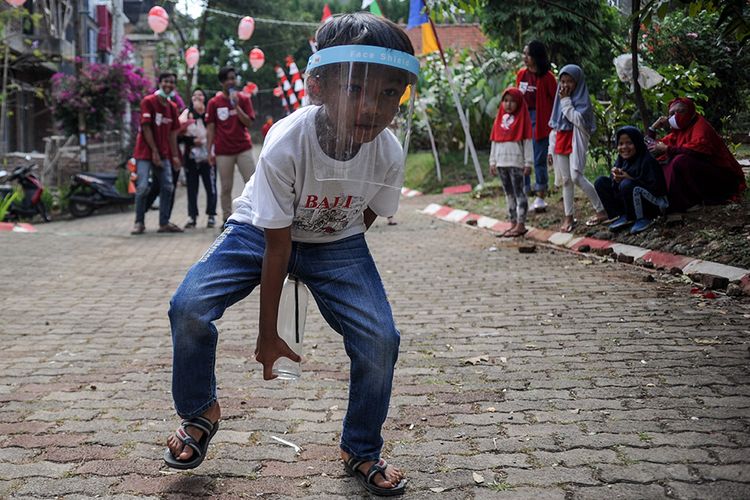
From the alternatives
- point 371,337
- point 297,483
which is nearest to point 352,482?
point 297,483

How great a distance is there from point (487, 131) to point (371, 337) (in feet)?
51.3

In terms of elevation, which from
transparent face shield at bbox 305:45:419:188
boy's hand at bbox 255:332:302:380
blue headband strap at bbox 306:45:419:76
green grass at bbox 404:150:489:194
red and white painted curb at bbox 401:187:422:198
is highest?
blue headband strap at bbox 306:45:419:76

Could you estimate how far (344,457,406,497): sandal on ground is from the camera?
2820 mm

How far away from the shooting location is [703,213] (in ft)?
25.4

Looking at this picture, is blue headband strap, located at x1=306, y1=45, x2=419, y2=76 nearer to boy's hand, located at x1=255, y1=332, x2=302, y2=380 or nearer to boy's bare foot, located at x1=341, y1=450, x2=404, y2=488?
boy's hand, located at x1=255, y1=332, x2=302, y2=380

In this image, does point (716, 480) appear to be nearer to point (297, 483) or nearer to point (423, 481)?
point (423, 481)

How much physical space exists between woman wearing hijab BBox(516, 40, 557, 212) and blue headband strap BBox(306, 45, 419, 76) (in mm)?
7500

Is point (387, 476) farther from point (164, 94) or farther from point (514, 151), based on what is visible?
point (164, 94)

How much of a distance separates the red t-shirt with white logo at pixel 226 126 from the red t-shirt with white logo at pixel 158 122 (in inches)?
22.7

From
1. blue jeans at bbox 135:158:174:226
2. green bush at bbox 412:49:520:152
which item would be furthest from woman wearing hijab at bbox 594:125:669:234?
green bush at bbox 412:49:520:152

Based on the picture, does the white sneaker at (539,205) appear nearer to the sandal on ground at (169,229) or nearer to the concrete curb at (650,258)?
the concrete curb at (650,258)

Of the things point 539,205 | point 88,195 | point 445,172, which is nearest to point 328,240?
point 539,205

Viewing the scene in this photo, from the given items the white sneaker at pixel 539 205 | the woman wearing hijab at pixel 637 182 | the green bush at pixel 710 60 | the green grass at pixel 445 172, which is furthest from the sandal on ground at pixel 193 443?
the green grass at pixel 445 172

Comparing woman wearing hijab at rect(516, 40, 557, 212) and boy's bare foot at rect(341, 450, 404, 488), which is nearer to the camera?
boy's bare foot at rect(341, 450, 404, 488)
